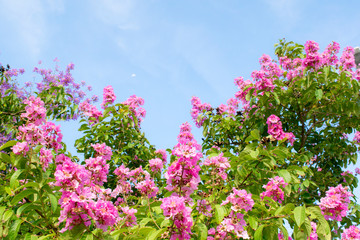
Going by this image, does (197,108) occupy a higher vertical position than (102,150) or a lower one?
higher

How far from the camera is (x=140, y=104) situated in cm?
486

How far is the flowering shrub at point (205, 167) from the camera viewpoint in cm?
172

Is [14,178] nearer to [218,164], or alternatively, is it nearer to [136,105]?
[218,164]

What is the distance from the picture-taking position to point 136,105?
186 inches

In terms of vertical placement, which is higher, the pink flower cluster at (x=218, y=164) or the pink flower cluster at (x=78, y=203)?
the pink flower cluster at (x=218, y=164)

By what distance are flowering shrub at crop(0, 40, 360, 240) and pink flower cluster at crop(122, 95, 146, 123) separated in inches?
0.8

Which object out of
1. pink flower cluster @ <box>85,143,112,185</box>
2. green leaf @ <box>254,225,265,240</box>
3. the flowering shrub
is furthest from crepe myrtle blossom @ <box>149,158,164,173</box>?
green leaf @ <box>254,225,265,240</box>

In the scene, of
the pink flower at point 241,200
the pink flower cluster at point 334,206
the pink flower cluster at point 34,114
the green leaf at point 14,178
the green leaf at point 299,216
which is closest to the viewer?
the green leaf at point 299,216

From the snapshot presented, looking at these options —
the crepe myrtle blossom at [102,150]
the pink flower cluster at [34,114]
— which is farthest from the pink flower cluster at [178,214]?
the crepe myrtle blossom at [102,150]

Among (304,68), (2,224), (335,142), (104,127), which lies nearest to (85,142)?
(104,127)

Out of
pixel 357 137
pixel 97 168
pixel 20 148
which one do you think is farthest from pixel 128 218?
pixel 357 137

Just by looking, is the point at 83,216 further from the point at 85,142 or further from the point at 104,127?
the point at 85,142

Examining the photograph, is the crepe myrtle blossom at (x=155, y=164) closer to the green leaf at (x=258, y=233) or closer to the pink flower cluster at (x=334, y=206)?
the green leaf at (x=258, y=233)

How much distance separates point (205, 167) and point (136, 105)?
94.2 inches
